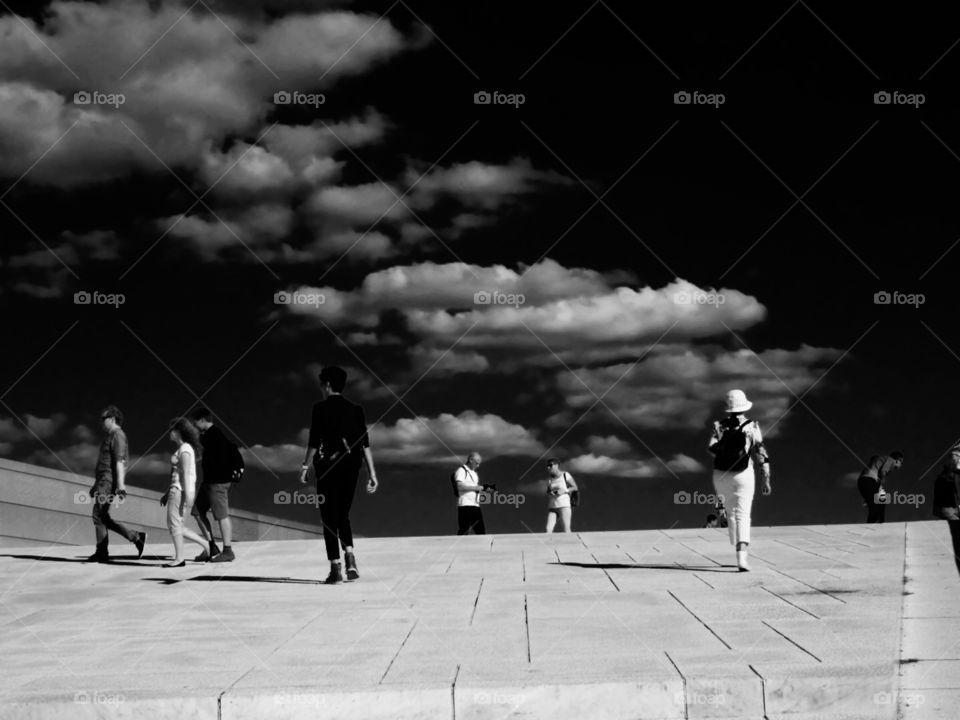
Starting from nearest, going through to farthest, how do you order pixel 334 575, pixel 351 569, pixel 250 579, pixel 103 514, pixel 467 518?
pixel 334 575
pixel 351 569
pixel 250 579
pixel 103 514
pixel 467 518

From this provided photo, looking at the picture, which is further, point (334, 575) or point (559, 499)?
point (559, 499)

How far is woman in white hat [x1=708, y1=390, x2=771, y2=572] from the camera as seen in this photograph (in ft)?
33.3

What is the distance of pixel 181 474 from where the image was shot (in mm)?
11898

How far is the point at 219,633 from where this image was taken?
7520mm

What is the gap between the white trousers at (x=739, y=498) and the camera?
10163 mm

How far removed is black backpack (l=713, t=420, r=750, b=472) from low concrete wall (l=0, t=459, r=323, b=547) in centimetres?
1337

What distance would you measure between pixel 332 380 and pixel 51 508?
11825 millimetres

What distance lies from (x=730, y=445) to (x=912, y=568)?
1.93 m

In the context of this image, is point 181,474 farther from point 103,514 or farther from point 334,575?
point 334,575

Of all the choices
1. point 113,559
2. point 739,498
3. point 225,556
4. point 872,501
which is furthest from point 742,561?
point 872,501

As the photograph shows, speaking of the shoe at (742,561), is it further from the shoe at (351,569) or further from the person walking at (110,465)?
the person walking at (110,465)

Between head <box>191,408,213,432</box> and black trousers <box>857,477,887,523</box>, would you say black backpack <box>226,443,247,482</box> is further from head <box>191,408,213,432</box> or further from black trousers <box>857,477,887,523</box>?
black trousers <box>857,477,887,523</box>

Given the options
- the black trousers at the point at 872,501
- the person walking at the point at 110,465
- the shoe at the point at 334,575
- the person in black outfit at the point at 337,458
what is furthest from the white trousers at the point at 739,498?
the black trousers at the point at 872,501

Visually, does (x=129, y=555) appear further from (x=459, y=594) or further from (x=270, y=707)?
(x=270, y=707)
